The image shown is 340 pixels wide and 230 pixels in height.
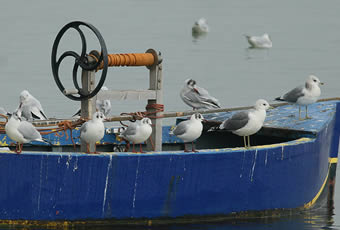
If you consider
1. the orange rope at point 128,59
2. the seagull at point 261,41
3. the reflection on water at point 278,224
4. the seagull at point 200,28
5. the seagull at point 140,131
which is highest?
the seagull at point 200,28

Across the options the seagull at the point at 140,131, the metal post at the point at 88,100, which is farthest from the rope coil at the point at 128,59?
the seagull at the point at 140,131

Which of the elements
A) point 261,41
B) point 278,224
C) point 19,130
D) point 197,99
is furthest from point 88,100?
point 261,41

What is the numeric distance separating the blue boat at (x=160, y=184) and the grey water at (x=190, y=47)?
30cm

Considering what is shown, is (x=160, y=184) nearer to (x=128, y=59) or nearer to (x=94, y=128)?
(x=94, y=128)

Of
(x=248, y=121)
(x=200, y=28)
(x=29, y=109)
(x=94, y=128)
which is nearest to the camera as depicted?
(x=94, y=128)

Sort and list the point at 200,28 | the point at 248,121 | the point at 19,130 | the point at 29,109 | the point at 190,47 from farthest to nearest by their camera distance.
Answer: the point at 200,28, the point at 190,47, the point at 29,109, the point at 248,121, the point at 19,130

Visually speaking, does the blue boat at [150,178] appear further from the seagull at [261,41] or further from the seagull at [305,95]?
the seagull at [261,41]

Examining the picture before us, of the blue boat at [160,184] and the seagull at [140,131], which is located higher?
the seagull at [140,131]

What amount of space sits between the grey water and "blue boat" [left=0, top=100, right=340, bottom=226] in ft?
0.97

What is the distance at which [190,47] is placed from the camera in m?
37.9

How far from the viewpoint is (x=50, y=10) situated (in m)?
53.1

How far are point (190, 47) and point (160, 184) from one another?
26.5 m

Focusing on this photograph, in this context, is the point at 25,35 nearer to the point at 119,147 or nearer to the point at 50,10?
the point at 50,10

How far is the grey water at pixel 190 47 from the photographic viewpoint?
2564 centimetres
